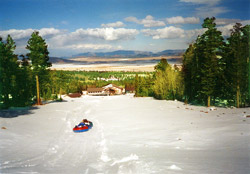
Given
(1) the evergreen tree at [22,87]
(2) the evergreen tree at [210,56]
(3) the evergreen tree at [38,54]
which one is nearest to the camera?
(1) the evergreen tree at [22,87]

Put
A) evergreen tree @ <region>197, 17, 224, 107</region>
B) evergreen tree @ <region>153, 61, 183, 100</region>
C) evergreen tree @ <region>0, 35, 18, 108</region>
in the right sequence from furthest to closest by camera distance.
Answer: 1. evergreen tree @ <region>153, 61, 183, 100</region>
2. evergreen tree @ <region>197, 17, 224, 107</region>
3. evergreen tree @ <region>0, 35, 18, 108</region>

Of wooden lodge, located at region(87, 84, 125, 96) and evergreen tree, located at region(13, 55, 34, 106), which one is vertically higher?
evergreen tree, located at region(13, 55, 34, 106)

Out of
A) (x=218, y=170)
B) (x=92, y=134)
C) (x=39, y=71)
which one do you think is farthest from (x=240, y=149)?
(x=39, y=71)

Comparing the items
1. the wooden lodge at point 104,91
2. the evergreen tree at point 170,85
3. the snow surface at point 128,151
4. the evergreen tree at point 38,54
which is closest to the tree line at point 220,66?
the evergreen tree at point 170,85

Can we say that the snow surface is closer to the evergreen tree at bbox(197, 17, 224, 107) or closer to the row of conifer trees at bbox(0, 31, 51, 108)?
the row of conifer trees at bbox(0, 31, 51, 108)

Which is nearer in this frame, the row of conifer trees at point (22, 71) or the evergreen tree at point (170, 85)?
the row of conifer trees at point (22, 71)

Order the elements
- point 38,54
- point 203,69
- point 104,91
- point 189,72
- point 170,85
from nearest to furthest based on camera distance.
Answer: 1. point 203,69
2. point 38,54
3. point 189,72
4. point 170,85
5. point 104,91

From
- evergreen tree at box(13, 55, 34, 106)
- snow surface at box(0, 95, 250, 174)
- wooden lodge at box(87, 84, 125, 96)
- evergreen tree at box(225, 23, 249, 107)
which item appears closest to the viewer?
snow surface at box(0, 95, 250, 174)

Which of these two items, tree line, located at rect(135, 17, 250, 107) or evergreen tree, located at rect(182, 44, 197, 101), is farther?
evergreen tree, located at rect(182, 44, 197, 101)

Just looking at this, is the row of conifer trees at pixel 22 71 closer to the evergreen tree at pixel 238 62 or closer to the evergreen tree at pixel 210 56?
the evergreen tree at pixel 210 56

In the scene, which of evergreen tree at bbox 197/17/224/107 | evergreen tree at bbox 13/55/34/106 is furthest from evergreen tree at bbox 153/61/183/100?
evergreen tree at bbox 13/55/34/106

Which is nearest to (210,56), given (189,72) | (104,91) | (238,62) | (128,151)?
(238,62)

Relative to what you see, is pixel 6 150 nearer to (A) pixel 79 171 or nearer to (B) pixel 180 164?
(A) pixel 79 171

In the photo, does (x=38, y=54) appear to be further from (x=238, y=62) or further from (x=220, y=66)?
(x=238, y=62)
